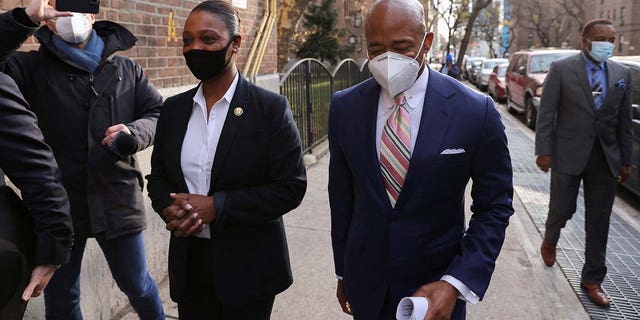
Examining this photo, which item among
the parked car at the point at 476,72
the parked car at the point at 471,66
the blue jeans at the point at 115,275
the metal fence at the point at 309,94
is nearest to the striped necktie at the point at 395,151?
the blue jeans at the point at 115,275

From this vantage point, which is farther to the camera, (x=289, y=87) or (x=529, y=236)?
(x=289, y=87)

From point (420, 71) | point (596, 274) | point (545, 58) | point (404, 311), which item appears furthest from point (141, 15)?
point (545, 58)

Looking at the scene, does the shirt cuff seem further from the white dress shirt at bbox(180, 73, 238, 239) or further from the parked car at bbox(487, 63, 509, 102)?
the parked car at bbox(487, 63, 509, 102)

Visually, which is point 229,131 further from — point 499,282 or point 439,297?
point 499,282

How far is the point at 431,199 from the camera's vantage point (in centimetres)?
192

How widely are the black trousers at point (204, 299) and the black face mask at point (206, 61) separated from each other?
2.41 feet

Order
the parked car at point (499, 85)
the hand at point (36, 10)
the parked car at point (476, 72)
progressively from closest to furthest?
the hand at point (36, 10)
the parked car at point (499, 85)
the parked car at point (476, 72)

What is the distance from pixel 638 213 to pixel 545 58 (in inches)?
343

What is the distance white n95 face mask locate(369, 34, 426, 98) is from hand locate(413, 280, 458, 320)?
0.74 m

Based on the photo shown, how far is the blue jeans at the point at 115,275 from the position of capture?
279 centimetres

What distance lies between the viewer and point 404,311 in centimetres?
179

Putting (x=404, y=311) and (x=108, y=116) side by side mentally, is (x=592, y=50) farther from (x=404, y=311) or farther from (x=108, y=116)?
(x=108, y=116)

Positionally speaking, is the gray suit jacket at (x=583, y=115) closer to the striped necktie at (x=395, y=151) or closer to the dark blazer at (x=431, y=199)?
the dark blazer at (x=431, y=199)

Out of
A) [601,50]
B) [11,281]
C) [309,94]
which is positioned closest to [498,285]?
[601,50]
